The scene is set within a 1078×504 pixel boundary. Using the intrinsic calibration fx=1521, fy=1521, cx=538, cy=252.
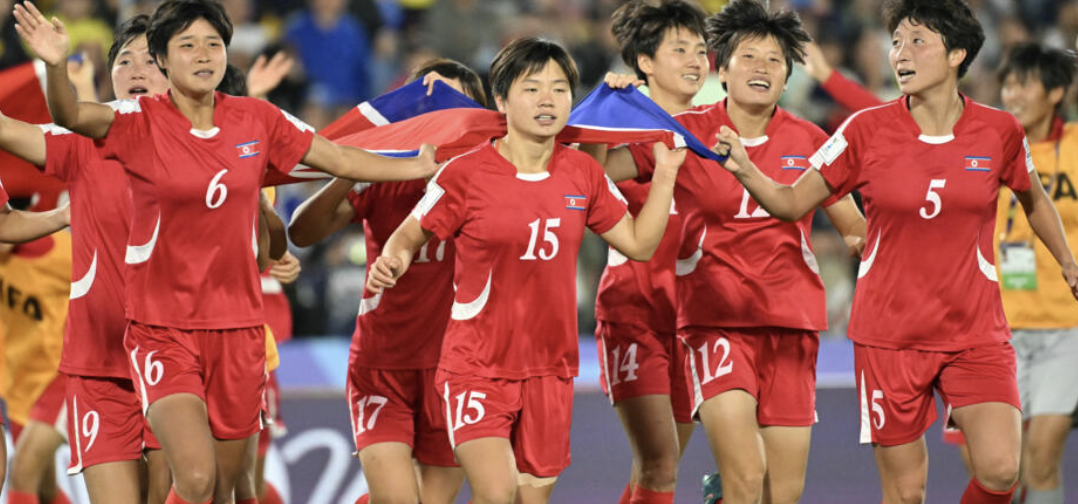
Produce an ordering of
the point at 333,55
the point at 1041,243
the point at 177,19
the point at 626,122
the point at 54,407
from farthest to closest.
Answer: the point at 333,55 → the point at 1041,243 → the point at 54,407 → the point at 626,122 → the point at 177,19

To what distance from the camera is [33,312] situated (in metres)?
8.13

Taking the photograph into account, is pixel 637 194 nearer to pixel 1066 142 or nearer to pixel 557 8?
pixel 1066 142

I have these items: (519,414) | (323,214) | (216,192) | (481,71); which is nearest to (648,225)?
(519,414)

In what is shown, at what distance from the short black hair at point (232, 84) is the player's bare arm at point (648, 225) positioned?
7.39ft

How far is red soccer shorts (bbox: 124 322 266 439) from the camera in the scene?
19.8 feet

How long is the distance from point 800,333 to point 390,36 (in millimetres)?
7926

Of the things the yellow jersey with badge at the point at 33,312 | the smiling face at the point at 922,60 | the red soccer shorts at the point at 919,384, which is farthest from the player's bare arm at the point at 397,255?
the yellow jersey with badge at the point at 33,312

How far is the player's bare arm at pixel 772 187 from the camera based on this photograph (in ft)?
21.3

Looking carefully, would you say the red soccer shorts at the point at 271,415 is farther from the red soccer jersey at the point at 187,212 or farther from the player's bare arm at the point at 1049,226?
the player's bare arm at the point at 1049,226

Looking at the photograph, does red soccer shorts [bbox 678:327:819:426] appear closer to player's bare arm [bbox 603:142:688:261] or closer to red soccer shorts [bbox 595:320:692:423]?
red soccer shorts [bbox 595:320:692:423]

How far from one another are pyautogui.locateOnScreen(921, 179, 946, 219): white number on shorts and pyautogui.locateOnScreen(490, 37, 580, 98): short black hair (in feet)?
5.09

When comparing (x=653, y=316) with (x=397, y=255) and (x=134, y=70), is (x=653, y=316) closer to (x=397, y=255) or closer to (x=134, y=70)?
(x=397, y=255)

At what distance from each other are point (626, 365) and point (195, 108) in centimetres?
241

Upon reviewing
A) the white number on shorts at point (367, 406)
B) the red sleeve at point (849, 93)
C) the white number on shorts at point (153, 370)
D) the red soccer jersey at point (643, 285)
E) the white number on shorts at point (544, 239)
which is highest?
the red sleeve at point (849, 93)
